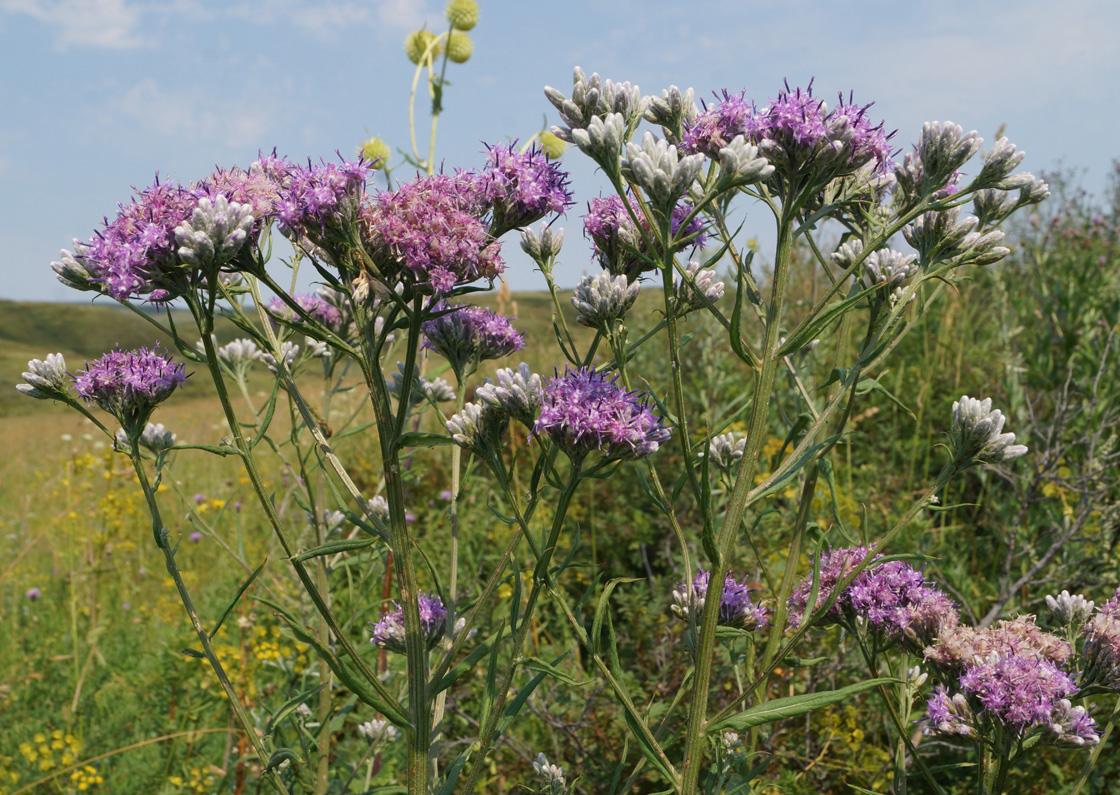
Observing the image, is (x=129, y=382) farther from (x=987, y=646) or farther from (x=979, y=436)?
(x=987, y=646)

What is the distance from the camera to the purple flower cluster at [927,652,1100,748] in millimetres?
1790

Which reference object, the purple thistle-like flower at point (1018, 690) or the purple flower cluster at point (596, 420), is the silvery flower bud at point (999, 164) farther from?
the purple thistle-like flower at point (1018, 690)

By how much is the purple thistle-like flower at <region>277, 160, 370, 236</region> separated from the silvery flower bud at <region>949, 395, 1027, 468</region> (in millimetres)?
1557

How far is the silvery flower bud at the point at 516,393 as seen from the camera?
1791 millimetres

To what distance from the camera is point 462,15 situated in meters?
4.83

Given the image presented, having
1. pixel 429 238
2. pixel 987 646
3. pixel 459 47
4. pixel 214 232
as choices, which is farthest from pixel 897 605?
pixel 459 47

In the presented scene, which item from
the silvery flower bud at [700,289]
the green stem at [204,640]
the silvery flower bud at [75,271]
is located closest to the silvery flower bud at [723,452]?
the silvery flower bud at [700,289]

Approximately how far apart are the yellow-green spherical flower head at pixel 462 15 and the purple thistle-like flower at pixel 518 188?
3.40 m

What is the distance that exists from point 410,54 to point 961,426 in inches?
173

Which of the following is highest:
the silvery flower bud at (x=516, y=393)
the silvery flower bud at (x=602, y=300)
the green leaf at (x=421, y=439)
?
the silvery flower bud at (x=602, y=300)

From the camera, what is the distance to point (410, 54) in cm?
505

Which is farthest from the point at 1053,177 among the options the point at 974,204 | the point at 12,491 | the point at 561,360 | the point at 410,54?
the point at 12,491

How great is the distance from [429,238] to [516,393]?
41cm

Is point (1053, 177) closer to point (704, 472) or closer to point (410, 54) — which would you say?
point (410, 54)
